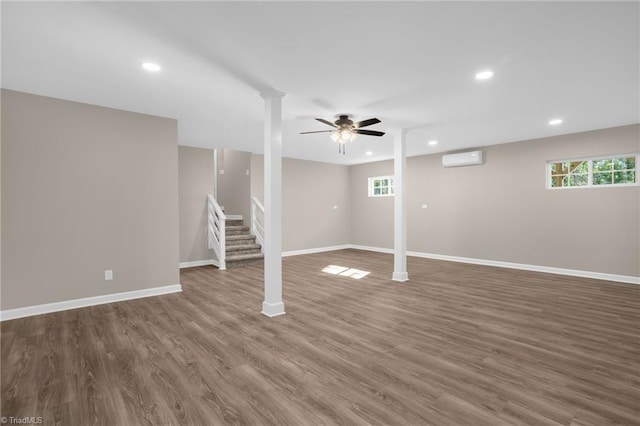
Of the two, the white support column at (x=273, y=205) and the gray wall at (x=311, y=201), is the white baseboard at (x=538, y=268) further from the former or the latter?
the white support column at (x=273, y=205)

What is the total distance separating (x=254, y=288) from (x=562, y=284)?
5200mm

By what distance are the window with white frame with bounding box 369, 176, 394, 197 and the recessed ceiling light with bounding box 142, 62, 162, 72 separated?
23.1 ft

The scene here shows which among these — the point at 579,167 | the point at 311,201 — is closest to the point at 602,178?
the point at 579,167

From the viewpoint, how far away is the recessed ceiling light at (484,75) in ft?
10.3

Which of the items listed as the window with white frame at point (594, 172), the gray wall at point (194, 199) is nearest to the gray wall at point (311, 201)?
the gray wall at point (194, 199)

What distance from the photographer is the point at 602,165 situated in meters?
5.61

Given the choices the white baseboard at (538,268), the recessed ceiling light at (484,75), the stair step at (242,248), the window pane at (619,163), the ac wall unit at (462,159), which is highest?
the recessed ceiling light at (484,75)

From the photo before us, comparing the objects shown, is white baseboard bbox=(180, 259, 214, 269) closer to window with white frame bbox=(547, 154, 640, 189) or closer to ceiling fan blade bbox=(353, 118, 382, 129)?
ceiling fan blade bbox=(353, 118, 382, 129)

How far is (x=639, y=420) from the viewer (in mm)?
1830

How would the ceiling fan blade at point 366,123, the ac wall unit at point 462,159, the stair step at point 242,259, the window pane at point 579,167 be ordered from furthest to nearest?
the ac wall unit at point 462,159 < the stair step at point 242,259 < the window pane at point 579,167 < the ceiling fan blade at point 366,123

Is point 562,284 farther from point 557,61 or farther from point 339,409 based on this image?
point 339,409

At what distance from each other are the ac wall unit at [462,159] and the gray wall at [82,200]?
238 inches

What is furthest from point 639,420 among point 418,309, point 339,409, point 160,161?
point 160,161

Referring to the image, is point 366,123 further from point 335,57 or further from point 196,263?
point 196,263
